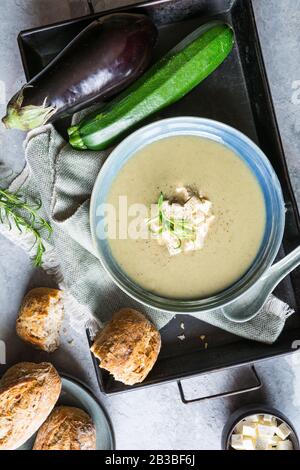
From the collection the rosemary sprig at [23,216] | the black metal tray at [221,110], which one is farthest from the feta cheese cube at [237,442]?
the rosemary sprig at [23,216]

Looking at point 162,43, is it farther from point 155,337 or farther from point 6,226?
point 155,337

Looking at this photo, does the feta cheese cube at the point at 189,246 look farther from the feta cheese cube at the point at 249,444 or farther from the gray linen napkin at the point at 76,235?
the feta cheese cube at the point at 249,444

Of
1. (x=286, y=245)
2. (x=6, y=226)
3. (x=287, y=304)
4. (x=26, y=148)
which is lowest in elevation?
(x=287, y=304)

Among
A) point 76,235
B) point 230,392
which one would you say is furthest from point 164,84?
point 230,392

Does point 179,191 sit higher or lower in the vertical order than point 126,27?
lower

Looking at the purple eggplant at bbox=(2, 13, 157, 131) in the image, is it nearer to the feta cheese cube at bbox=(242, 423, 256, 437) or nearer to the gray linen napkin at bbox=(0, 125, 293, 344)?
the gray linen napkin at bbox=(0, 125, 293, 344)
